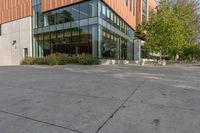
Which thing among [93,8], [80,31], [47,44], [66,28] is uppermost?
[93,8]

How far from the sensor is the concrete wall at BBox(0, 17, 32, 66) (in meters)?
27.3

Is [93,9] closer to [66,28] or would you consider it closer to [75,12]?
[75,12]

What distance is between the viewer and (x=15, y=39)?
29406mm

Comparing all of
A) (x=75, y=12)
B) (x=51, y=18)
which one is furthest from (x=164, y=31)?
(x=51, y=18)

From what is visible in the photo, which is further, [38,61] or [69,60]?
[38,61]

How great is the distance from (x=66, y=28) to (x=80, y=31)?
7.97 feet

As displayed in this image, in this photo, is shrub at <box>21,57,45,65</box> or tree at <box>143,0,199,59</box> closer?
tree at <box>143,0,199,59</box>

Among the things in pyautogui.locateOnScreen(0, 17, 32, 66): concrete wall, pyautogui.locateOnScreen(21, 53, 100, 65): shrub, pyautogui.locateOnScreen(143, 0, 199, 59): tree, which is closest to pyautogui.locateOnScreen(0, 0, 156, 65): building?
pyautogui.locateOnScreen(0, 17, 32, 66): concrete wall

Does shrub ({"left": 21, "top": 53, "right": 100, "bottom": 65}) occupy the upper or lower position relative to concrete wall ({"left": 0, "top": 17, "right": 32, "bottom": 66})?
lower

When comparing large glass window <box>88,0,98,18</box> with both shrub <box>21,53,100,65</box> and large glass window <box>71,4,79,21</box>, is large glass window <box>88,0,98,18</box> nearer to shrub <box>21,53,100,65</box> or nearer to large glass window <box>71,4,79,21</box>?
large glass window <box>71,4,79,21</box>

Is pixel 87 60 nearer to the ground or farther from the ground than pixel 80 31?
nearer to the ground

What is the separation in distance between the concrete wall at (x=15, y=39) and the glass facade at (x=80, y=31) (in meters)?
1.45

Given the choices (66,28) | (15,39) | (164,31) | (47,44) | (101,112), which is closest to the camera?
(101,112)

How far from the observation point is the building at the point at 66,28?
2056cm
